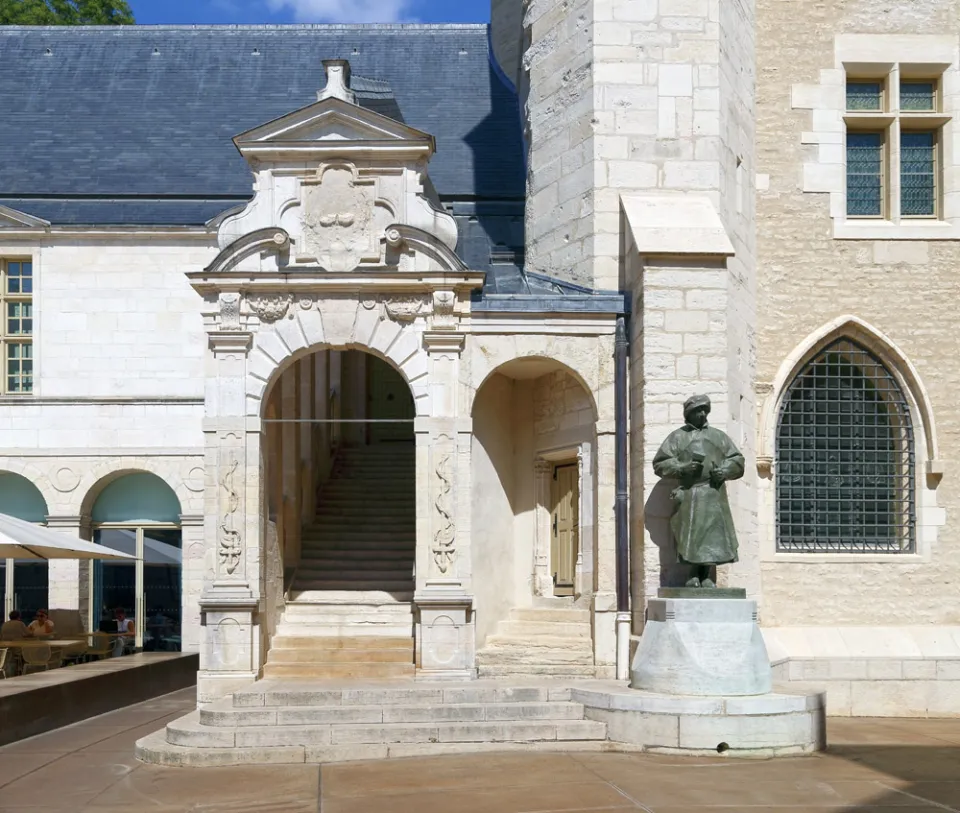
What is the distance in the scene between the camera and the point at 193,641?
2053cm

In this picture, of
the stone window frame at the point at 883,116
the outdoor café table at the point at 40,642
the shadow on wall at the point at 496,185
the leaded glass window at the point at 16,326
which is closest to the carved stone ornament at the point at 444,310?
the shadow on wall at the point at 496,185

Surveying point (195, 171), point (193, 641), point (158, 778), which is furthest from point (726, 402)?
point (195, 171)

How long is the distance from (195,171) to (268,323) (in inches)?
374

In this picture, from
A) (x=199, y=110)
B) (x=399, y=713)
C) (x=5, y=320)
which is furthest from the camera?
(x=199, y=110)

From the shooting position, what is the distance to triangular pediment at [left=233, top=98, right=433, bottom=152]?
43.6ft

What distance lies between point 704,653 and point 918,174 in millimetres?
7167

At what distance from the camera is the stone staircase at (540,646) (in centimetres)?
1329

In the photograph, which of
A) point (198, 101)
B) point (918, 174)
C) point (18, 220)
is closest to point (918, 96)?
point (918, 174)

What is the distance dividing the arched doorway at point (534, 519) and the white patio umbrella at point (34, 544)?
4.67m

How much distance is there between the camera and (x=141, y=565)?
21.5m

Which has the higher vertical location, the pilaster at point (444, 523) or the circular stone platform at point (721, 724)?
the pilaster at point (444, 523)

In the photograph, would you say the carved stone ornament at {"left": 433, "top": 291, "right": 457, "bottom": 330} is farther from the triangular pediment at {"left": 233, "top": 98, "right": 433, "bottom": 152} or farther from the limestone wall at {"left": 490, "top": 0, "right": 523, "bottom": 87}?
the limestone wall at {"left": 490, "top": 0, "right": 523, "bottom": 87}

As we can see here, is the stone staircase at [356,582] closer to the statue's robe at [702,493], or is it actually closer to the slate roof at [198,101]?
the statue's robe at [702,493]

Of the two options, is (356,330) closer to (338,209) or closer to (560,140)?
(338,209)
